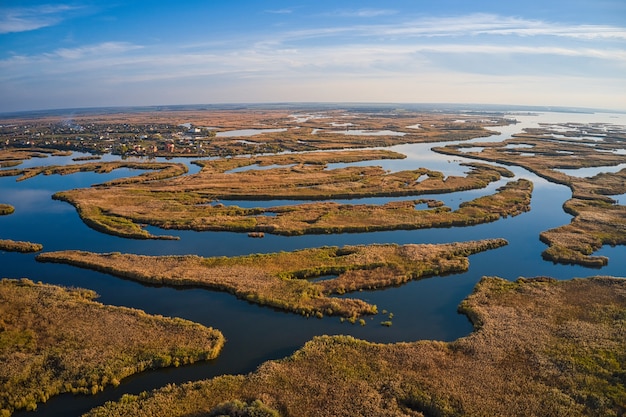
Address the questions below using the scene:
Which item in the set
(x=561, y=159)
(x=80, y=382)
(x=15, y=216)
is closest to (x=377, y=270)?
(x=80, y=382)

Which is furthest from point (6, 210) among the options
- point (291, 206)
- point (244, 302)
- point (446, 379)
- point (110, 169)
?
point (446, 379)

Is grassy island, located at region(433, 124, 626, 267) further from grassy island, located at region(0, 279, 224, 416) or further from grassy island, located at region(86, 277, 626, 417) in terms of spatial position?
grassy island, located at region(0, 279, 224, 416)

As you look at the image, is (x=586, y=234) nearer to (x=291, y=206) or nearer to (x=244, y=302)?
(x=291, y=206)

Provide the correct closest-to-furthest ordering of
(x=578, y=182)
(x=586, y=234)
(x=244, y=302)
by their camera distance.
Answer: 1. (x=244, y=302)
2. (x=586, y=234)
3. (x=578, y=182)

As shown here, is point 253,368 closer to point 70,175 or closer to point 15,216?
point 15,216

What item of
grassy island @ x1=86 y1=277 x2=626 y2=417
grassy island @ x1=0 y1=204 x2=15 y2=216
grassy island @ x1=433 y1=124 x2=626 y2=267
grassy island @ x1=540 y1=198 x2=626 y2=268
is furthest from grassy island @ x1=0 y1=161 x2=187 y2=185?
grassy island @ x1=433 y1=124 x2=626 y2=267

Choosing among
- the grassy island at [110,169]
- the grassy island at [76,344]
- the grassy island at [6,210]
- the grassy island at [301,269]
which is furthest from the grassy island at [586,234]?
the grassy island at [6,210]

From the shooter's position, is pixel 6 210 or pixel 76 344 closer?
pixel 76 344
